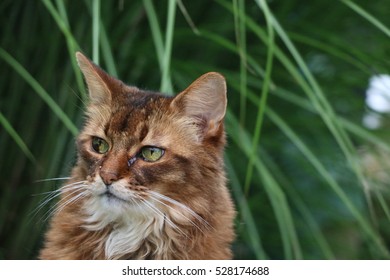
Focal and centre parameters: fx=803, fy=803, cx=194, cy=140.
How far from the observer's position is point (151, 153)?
1568mm

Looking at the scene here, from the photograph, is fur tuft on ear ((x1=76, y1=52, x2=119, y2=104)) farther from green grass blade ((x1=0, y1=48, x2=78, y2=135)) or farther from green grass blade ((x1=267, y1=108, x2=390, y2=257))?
green grass blade ((x1=267, y1=108, x2=390, y2=257))

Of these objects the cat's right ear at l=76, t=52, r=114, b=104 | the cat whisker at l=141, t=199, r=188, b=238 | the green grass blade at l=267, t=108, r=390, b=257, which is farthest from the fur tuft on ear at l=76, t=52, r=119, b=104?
the green grass blade at l=267, t=108, r=390, b=257

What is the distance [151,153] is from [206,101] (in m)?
0.15

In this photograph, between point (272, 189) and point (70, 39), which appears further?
point (272, 189)

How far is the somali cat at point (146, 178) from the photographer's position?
1.54 metres

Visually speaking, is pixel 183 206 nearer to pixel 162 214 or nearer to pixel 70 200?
pixel 162 214

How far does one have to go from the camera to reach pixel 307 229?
2.82 meters

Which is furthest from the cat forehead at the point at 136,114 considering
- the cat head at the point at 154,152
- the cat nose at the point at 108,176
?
the cat nose at the point at 108,176

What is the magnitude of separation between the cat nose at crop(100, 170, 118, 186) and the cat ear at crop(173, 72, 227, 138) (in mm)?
211

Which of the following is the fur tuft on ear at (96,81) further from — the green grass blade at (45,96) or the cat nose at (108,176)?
the cat nose at (108,176)

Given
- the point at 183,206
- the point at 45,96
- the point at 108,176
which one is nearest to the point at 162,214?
the point at 183,206

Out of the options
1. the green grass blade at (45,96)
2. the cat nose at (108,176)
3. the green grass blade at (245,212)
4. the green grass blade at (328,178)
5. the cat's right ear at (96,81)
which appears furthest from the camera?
the green grass blade at (245,212)

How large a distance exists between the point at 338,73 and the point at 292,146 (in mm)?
326
